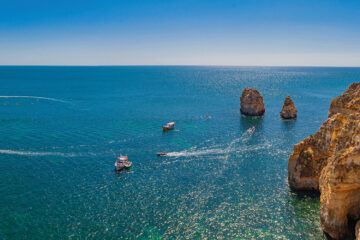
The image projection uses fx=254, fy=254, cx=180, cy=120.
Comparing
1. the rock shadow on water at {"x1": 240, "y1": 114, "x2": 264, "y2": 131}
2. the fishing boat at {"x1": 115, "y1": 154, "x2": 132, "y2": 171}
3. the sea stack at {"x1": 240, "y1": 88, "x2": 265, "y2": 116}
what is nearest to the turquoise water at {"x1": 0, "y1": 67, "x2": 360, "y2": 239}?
the rock shadow on water at {"x1": 240, "y1": 114, "x2": 264, "y2": 131}

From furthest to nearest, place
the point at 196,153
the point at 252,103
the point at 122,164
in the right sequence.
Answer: the point at 252,103 < the point at 196,153 < the point at 122,164

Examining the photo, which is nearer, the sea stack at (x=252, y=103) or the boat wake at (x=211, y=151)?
the boat wake at (x=211, y=151)

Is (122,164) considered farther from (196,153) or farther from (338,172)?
(338,172)

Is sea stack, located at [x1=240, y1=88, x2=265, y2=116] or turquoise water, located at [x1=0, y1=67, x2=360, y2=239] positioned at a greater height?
sea stack, located at [x1=240, y1=88, x2=265, y2=116]

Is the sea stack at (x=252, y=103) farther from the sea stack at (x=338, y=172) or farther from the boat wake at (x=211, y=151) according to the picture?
the sea stack at (x=338, y=172)

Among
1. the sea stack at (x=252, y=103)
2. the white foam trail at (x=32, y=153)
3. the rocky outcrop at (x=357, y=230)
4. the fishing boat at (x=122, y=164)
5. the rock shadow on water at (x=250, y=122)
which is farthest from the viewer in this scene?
the sea stack at (x=252, y=103)

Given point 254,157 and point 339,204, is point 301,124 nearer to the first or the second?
point 254,157

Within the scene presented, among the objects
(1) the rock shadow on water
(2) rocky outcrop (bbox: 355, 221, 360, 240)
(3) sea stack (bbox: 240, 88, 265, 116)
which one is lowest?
(2) rocky outcrop (bbox: 355, 221, 360, 240)

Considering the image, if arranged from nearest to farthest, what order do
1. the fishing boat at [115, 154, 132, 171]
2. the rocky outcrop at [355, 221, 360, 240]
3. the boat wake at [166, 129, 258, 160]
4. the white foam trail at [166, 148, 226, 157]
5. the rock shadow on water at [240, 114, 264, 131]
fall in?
the rocky outcrop at [355, 221, 360, 240] < the fishing boat at [115, 154, 132, 171] < the white foam trail at [166, 148, 226, 157] < the boat wake at [166, 129, 258, 160] < the rock shadow on water at [240, 114, 264, 131]

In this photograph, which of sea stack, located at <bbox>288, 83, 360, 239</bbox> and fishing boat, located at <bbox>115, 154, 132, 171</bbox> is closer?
sea stack, located at <bbox>288, 83, 360, 239</bbox>

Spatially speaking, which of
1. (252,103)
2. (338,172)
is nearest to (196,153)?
(338,172)

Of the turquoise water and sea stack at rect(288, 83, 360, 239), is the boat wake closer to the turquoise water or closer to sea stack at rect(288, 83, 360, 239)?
the turquoise water

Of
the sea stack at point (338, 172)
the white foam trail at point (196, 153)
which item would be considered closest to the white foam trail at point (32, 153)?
the white foam trail at point (196, 153)

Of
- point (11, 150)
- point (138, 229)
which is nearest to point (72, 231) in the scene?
point (138, 229)
